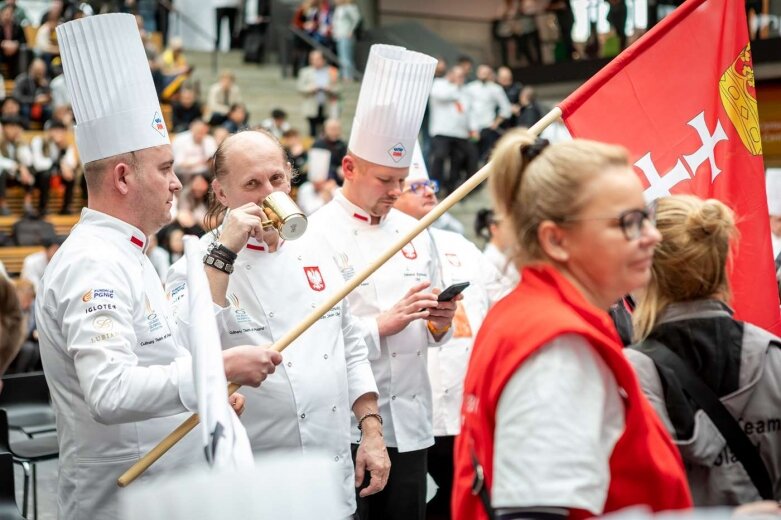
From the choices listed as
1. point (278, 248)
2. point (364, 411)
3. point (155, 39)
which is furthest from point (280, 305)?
point (155, 39)

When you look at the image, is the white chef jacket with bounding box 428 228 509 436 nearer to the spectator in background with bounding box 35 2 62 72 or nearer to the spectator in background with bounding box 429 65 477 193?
the spectator in background with bounding box 429 65 477 193

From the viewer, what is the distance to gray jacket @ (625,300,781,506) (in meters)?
2.48

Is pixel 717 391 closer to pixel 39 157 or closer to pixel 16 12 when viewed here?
pixel 39 157

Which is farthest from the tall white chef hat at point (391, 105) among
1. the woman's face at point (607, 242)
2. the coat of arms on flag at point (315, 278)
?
the woman's face at point (607, 242)

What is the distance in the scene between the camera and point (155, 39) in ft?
63.6

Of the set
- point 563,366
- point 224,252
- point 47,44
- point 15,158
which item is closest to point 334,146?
point 15,158

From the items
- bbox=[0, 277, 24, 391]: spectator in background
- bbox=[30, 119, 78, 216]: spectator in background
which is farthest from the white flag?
bbox=[30, 119, 78, 216]: spectator in background

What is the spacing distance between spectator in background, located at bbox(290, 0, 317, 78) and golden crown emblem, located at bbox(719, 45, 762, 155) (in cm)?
1668

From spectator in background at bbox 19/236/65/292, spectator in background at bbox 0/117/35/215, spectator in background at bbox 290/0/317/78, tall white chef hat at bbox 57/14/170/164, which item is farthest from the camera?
spectator in background at bbox 290/0/317/78

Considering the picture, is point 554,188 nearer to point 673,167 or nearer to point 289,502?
point 289,502

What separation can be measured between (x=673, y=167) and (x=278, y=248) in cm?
143

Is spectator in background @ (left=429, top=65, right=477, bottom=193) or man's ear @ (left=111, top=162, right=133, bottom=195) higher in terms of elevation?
man's ear @ (left=111, top=162, right=133, bottom=195)

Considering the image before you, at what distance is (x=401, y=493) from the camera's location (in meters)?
4.06

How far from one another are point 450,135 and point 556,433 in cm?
1474
